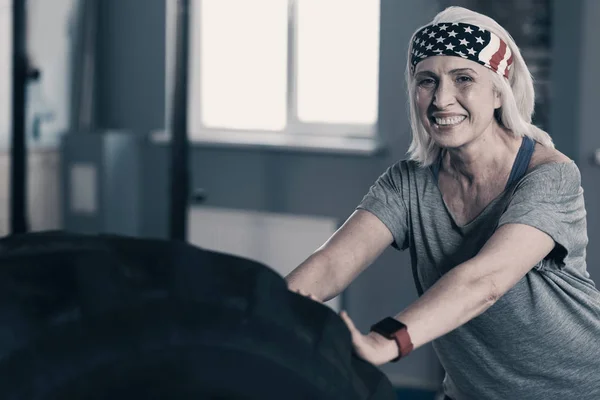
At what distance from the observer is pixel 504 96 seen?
1265mm

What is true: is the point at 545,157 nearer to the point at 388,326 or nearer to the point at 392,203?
the point at 392,203

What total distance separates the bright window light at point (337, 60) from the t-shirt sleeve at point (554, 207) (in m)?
2.22

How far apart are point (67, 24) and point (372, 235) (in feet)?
10.1

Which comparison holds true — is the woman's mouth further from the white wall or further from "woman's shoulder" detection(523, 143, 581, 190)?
the white wall

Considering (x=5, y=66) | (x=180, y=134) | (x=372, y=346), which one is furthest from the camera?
(x=5, y=66)

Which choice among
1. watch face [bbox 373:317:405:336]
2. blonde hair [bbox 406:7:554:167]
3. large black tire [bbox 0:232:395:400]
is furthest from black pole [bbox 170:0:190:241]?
large black tire [bbox 0:232:395:400]

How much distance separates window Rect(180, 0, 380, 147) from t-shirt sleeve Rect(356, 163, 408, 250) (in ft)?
6.79

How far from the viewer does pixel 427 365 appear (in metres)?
3.37

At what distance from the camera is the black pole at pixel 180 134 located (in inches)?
119

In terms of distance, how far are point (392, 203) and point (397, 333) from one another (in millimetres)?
380

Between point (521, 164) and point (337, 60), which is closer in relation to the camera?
point (521, 164)

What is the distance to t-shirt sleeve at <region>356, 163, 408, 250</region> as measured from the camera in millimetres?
1364

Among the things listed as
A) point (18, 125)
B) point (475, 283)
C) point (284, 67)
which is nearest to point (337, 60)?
point (284, 67)

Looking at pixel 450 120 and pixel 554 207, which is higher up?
pixel 450 120
